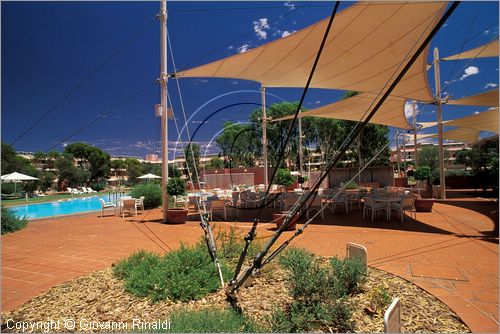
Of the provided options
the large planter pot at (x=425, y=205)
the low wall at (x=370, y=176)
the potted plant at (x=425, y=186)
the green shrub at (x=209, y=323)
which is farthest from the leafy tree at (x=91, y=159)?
the green shrub at (x=209, y=323)

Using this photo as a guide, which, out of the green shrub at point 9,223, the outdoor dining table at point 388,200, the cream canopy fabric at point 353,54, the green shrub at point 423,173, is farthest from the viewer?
the green shrub at point 423,173

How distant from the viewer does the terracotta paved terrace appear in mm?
3051

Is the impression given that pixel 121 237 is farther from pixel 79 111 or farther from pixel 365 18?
pixel 79 111

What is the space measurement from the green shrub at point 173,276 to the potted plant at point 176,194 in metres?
4.13

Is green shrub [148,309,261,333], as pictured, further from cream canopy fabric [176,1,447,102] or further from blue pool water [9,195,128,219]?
blue pool water [9,195,128,219]

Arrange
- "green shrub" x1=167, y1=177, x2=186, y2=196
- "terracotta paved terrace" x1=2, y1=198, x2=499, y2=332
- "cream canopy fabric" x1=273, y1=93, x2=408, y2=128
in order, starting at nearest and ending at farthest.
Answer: "terracotta paved terrace" x1=2, y1=198, x2=499, y2=332 → "green shrub" x1=167, y1=177, x2=186, y2=196 → "cream canopy fabric" x1=273, y1=93, x2=408, y2=128

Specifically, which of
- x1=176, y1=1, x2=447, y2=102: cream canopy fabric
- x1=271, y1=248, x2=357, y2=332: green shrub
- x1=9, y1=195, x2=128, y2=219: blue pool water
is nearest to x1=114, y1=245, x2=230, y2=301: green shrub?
x1=271, y1=248, x2=357, y2=332: green shrub

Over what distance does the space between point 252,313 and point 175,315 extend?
2.38 feet

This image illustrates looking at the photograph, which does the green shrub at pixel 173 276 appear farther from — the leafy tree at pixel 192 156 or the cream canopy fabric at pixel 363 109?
the cream canopy fabric at pixel 363 109

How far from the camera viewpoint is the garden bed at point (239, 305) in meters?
2.41

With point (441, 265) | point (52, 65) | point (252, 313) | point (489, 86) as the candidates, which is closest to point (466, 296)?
point (441, 265)

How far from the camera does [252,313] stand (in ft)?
8.45
